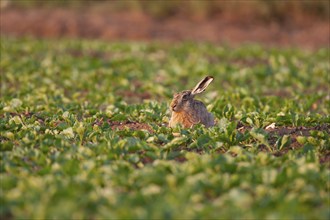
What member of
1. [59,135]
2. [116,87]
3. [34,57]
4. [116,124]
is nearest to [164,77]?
[116,87]

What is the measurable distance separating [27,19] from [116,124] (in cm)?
1974

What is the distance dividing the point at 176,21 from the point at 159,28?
1.84 meters

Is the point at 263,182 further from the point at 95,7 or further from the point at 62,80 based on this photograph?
the point at 95,7

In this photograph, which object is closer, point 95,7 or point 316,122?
point 316,122

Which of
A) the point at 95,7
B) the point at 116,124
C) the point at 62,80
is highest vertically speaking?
the point at 116,124

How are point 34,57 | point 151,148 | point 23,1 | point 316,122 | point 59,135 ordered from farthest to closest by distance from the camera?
point 23,1, point 34,57, point 316,122, point 59,135, point 151,148

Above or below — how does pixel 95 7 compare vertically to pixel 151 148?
below

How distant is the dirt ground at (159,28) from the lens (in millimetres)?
28312

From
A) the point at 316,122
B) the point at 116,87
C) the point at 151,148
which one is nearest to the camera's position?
the point at 151,148

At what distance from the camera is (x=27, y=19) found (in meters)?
29.2

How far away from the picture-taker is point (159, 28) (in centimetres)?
2978

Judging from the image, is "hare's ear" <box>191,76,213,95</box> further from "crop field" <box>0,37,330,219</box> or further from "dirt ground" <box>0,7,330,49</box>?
"dirt ground" <box>0,7,330,49</box>

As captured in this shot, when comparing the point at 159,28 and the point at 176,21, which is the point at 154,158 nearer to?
the point at 159,28

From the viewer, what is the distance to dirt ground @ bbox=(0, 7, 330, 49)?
28.3 m
